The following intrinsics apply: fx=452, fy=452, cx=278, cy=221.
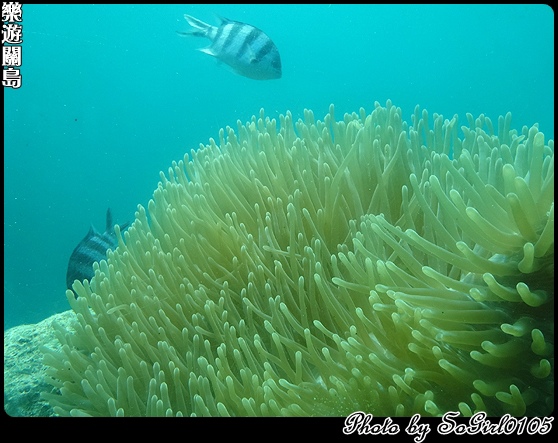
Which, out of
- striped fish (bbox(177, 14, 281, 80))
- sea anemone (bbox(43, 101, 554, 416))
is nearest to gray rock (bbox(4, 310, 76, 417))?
sea anemone (bbox(43, 101, 554, 416))

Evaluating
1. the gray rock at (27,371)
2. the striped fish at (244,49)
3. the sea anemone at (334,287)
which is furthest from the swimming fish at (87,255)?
the striped fish at (244,49)

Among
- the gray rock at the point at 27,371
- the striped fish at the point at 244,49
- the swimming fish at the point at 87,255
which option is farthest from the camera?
the striped fish at the point at 244,49

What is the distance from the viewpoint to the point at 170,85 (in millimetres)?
36656

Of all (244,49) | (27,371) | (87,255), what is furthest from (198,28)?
(27,371)

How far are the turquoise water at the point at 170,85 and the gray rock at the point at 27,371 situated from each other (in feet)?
60.5

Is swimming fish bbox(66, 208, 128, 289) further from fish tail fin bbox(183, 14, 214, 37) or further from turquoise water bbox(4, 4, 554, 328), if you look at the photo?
turquoise water bbox(4, 4, 554, 328)

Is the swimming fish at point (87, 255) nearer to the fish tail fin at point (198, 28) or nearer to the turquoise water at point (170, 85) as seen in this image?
the fish tail fin at point (198, 28)

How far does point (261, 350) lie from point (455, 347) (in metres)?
0.59

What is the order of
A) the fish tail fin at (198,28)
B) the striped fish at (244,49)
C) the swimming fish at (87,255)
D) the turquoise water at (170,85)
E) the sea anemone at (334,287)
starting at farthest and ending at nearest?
the turquoise water at (170,85)
the fish tail fin at (198,28)
the striped fish at (244,49)
the swimming fish at (87,255)
the sea anemone at (334,287)

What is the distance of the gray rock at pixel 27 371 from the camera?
222 centimetres

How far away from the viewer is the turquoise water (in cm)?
2681

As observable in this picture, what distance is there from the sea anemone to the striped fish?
2.11 meters

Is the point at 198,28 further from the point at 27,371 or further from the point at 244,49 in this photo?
the point at 27,371

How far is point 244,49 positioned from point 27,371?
10.8ft
